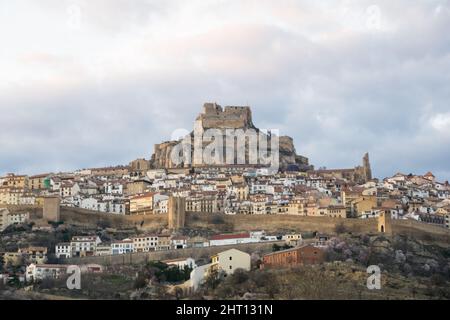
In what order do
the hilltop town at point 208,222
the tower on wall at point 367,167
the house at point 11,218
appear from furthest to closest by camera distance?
the tower on wall at point 367,167, the house at point 11,218, the hilltop town at point 208,222

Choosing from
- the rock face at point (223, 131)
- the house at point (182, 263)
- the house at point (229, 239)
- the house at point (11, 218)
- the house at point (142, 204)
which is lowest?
the house at point (182, 263)

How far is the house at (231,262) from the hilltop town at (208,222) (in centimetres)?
5

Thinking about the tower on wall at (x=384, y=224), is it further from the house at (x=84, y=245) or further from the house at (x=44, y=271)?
the house at (x=44, y=271)

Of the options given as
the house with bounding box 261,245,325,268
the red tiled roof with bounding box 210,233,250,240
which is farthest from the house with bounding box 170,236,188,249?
the house with bounding box 261,245,325,268

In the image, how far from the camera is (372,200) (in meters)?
68.0

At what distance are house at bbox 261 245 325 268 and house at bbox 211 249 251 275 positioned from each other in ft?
2.37

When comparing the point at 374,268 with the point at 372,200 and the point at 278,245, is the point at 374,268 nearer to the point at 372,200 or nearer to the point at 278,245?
the point at 278,245

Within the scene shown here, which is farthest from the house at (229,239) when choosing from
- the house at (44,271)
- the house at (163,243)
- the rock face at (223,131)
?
the rock face at (223,131)

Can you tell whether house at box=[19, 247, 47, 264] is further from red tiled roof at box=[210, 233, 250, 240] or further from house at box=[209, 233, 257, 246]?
red tiled roof at box=[210, 233, 250, 240]

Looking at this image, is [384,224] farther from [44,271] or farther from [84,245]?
[44,271]

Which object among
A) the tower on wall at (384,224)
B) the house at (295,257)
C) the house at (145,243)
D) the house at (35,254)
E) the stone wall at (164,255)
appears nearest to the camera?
the house at (295,257)

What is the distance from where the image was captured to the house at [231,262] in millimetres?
52713
